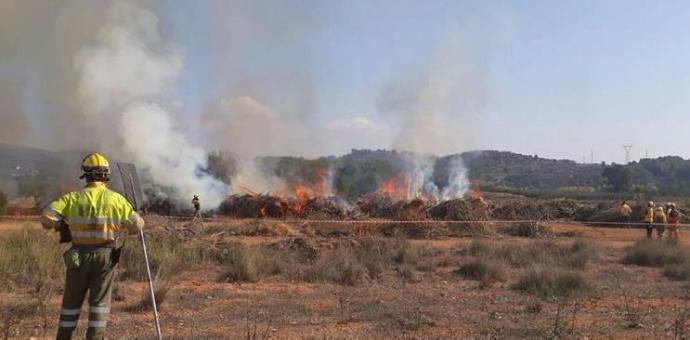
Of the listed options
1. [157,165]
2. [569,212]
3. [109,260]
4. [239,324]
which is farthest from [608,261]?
[157,165]

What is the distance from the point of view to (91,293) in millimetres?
5805

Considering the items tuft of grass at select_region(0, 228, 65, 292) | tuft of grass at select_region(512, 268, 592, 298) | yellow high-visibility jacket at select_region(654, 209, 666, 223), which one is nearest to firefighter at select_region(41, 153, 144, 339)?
tuft of grass at select_region(0, 228, 65, 292)

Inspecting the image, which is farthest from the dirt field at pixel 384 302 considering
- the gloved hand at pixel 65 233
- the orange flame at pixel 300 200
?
the orange flame at pixel 300 200

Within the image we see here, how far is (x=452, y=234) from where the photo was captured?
2514 centimetres

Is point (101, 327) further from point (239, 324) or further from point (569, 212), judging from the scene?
point (569, 212)

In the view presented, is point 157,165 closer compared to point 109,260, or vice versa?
point 109,260

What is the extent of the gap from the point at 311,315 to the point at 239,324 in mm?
1128

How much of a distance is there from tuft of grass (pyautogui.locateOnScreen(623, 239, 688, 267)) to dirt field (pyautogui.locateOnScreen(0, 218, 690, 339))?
13.1 inches

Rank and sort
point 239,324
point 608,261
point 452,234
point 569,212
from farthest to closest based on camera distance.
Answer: point 569,212 → point 452,234 → point 608,261 → point 239,324

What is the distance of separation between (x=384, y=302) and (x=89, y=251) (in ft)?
16.9

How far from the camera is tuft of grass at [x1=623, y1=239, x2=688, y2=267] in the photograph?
1540cm

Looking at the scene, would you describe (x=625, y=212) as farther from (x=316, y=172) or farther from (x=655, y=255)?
(x=316, y=172)

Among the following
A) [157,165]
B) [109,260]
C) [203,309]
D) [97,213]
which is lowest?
[203,309]

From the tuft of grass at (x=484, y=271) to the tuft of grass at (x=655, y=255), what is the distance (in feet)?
16.3
